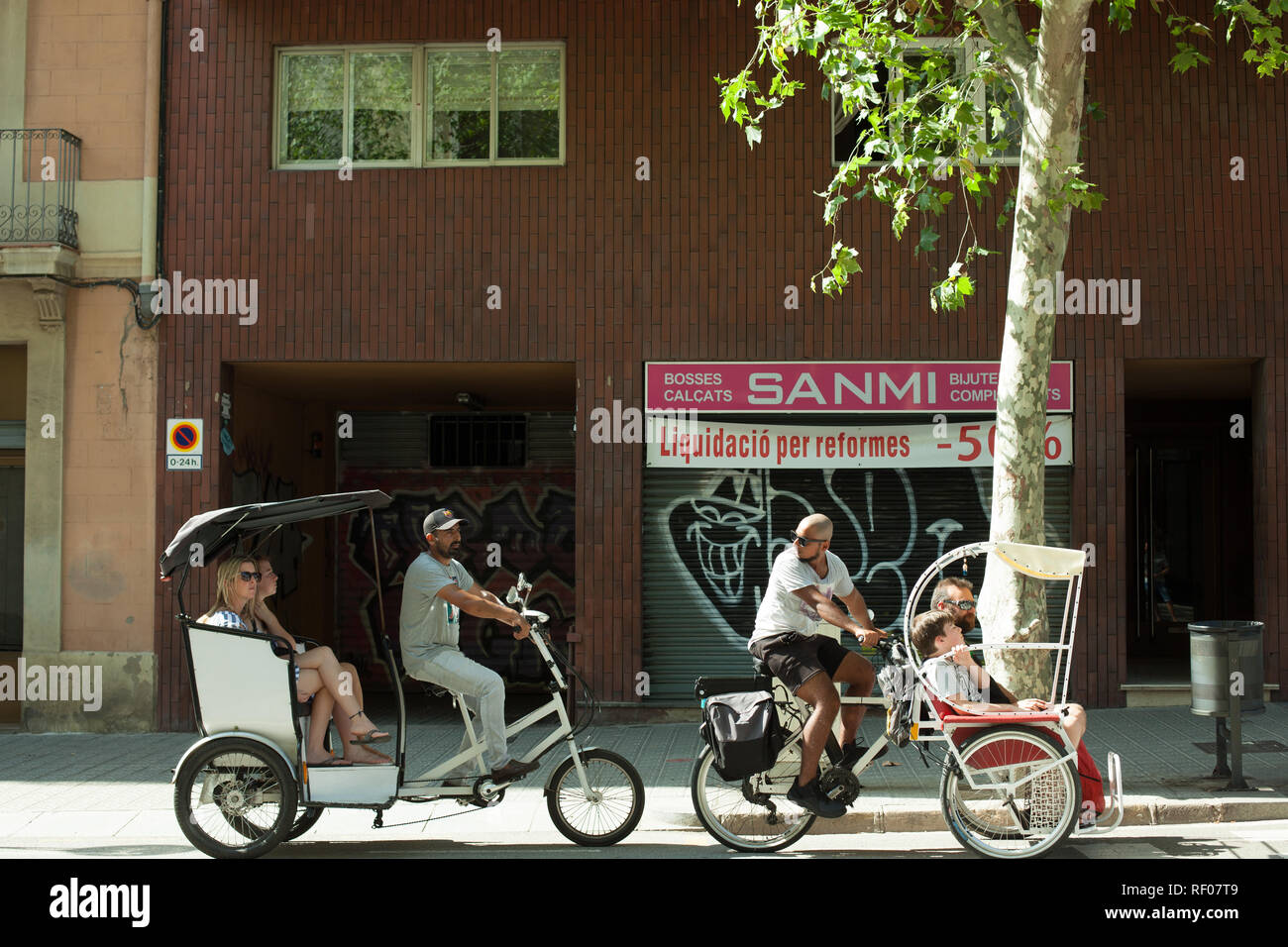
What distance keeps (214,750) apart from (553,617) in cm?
786

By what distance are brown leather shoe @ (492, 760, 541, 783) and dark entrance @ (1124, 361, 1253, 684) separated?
32.7 ft

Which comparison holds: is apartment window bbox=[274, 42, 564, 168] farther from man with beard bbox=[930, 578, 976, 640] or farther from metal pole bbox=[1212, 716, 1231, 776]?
metal pole bbox=[1212, 716, 1231, 776]

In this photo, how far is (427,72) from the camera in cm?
1135

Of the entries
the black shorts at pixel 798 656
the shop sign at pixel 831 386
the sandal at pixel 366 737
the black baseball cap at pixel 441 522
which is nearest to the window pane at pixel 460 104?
the shop sign at pixel 831 386

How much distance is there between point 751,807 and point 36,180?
29.7ft

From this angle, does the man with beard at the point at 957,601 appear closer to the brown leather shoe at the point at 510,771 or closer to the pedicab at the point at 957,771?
the pedicab at the point at 957,771

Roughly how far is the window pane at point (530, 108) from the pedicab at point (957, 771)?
6.48 meters

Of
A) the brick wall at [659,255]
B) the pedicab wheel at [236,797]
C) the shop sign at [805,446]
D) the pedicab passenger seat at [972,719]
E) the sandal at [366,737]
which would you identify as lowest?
the pedicab wheel at [236,797]

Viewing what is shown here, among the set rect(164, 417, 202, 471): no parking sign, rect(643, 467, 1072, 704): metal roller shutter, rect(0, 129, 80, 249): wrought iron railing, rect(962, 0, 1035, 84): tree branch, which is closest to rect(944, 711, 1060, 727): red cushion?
rect(962, 0, 1035, 84): tree branch

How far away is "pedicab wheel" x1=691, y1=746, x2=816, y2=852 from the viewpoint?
637 cm

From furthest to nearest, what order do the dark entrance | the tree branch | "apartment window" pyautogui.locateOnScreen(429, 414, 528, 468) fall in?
"apartment window" pyautogui.locateOnScreen(429, 414, 528, 468) < the dark entrance < the tree branch

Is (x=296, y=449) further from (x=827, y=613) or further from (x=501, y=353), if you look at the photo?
(x=827, y=613)

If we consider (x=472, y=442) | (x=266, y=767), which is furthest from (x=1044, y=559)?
(x=472, y=442)

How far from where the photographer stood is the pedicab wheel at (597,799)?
647 centimetres
